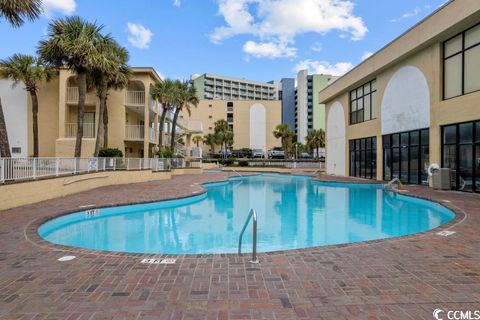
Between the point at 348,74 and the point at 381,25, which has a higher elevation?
the point at 381,25

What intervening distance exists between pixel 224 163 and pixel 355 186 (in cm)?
2464

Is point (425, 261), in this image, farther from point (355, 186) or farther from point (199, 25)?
point (199, 25)

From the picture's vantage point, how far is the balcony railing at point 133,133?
21375 millimetres

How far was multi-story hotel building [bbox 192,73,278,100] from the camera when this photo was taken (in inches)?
3295

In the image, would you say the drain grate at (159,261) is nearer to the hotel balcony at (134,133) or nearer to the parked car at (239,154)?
the hotel balcony at (134,133)

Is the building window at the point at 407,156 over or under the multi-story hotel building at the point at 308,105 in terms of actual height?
under

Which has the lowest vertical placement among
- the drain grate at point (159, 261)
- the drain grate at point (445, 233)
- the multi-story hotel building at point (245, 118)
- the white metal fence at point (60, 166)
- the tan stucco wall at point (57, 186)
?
the drain grate at point (159, 261)

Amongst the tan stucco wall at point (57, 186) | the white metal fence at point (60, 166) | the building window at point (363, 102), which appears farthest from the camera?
the building window at point (363, 102)

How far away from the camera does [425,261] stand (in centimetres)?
412

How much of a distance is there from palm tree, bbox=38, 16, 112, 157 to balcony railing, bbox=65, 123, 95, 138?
5.69m

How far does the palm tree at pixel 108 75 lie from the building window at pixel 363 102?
52.3 ft

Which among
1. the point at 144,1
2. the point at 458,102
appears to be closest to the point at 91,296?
the point at 144,1

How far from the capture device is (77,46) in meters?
14.0

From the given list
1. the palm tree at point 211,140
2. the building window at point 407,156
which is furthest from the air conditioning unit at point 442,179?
the palm tree at point 211,140
